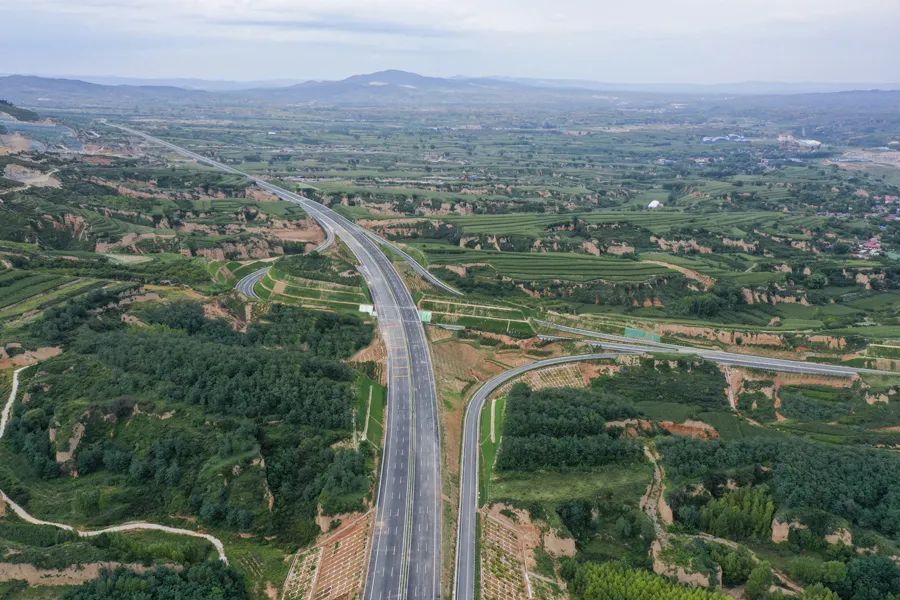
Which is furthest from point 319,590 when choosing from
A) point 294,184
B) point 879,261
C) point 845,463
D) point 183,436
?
point 294,184

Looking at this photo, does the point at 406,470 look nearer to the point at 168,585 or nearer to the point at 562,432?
the point at 562,432

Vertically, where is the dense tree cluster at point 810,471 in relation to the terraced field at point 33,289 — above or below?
below

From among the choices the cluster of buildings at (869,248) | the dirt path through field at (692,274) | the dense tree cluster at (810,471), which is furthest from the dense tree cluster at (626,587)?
the cluster of buildings at (869,248)

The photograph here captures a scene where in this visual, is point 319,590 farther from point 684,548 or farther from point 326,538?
point 684,548

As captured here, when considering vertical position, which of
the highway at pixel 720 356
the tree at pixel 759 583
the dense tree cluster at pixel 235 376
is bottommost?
the tree at pixel 759 583

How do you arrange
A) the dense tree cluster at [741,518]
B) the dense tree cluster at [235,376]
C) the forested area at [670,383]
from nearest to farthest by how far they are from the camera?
the dense tree cluster at [741,518] < the dense tree cluster at [235,376] < the forested area at [670,383]

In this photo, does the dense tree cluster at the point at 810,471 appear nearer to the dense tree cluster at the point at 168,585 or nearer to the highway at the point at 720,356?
the highway at the point at 720,356
